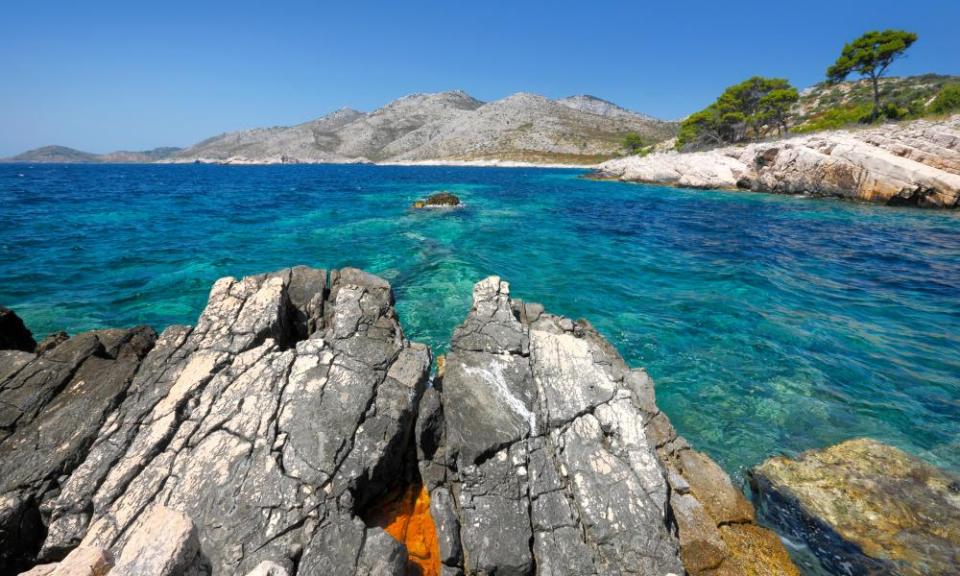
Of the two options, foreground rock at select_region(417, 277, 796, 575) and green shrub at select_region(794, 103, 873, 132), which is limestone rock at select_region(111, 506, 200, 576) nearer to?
foreground rock at select_region(417, 277, 796, 575)

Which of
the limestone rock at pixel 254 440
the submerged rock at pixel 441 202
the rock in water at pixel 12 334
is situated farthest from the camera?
the submerged rock at pixel 441 202

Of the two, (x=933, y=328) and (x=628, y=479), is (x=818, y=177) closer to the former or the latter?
(x=933, y=328)

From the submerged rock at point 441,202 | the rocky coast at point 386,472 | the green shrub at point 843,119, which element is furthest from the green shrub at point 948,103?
the rocky coast at point 386,472

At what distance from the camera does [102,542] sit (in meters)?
4.97

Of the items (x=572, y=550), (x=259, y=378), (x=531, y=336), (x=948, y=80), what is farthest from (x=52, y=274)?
(x=948, y=80)

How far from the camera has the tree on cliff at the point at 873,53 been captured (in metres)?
56.5

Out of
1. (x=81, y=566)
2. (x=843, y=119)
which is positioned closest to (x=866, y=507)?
(x=81, y=566)

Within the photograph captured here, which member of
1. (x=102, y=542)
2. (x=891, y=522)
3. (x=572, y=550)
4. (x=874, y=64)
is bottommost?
(x=891, y=522)

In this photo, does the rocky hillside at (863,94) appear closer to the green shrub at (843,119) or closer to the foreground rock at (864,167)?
the green shrub at (843,119)

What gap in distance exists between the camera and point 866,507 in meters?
6.69

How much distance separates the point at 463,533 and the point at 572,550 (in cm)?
155

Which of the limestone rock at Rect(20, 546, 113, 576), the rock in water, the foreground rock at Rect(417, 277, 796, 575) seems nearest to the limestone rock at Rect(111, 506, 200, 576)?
the limestone rock at Rect(20, 546, 113, 576)

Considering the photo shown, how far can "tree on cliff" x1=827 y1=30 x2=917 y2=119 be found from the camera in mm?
56469

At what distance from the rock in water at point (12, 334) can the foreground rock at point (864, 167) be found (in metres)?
58.0
